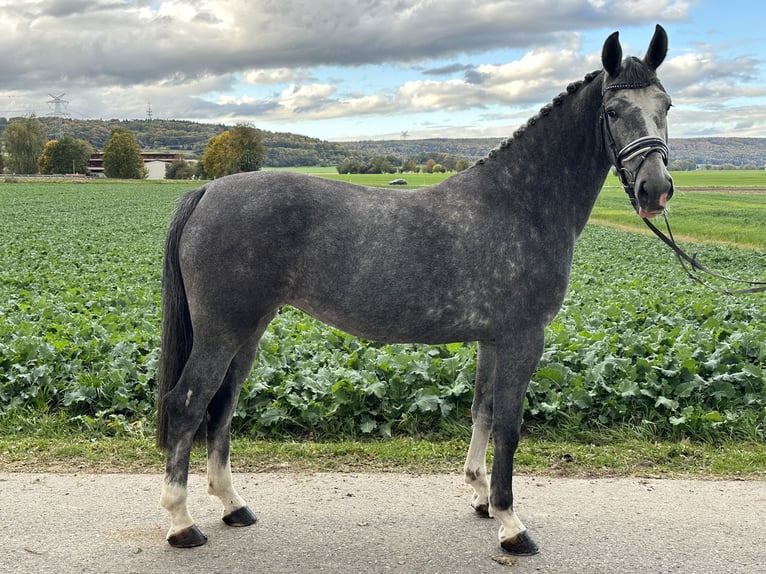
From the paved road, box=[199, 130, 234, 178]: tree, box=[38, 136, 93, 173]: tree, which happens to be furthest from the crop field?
box=[38, 136, 93, 173]: tree

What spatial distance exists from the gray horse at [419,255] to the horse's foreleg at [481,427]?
298mm

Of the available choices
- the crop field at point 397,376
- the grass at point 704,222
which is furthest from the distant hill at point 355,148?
the crop field at point 397,376

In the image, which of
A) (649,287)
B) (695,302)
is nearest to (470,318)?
(695,302)

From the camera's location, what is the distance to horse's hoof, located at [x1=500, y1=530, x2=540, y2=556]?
13.8ft

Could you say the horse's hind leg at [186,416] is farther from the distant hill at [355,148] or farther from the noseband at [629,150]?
the distant hill at [355,148]

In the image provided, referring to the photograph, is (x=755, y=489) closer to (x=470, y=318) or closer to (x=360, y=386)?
(x=470, y=318)

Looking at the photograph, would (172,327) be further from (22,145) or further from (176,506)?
(22,145)

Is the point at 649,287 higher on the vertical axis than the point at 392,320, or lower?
lower

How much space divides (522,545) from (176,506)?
7.35ft

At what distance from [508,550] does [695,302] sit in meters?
8.60

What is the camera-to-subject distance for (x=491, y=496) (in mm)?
4371

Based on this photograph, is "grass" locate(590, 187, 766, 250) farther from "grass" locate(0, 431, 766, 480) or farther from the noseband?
the noseband

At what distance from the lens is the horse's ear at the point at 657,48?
13.0 feet

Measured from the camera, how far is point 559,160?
14.4ft
